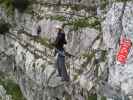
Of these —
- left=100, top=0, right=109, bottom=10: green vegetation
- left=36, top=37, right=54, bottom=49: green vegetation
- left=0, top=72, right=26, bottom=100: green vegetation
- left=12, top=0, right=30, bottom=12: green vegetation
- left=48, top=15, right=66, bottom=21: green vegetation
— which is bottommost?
left=0, top=72, right=26, bottom=100: green vegetation

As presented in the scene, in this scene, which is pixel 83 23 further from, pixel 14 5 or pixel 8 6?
pixel 8 6

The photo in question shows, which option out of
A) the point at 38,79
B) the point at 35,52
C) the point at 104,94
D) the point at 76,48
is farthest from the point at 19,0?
the point at 104,94

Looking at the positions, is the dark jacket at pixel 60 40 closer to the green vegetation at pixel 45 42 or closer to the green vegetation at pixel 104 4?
the green vegetation at pixel 104 4

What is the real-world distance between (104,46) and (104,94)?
10.1 ft

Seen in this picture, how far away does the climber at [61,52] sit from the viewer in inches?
952

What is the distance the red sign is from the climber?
341 centimetres

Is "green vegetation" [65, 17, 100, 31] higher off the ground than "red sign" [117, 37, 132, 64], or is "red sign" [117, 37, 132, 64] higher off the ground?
"green vegetation" [65, 17, 100, 31]

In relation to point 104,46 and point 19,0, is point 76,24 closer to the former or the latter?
point 104,46

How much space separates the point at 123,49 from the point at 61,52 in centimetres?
402

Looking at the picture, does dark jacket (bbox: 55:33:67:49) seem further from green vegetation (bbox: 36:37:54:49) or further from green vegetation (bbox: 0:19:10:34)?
green vegetation (bbox: 0:19:10:34)

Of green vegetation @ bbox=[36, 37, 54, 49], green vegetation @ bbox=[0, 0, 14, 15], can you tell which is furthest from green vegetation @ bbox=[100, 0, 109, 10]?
green vegetation @ bbox=[0, 0, 14, 15]

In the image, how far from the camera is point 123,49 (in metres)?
23.1

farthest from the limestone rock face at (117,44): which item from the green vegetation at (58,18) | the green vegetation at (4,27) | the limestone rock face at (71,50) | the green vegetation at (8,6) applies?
the green vegetation at (4,27)

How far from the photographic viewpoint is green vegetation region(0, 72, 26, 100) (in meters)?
36.4
